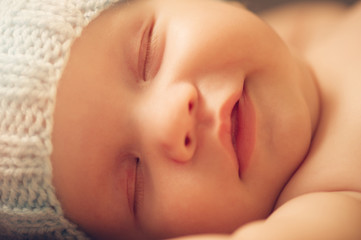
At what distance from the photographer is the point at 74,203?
3.49 ft

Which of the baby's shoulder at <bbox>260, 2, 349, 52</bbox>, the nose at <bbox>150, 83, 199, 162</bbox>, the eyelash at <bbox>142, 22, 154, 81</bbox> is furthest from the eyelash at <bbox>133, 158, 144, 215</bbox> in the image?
the baby's shoulder at <bbox>260, 2, 349, 52</bbox>

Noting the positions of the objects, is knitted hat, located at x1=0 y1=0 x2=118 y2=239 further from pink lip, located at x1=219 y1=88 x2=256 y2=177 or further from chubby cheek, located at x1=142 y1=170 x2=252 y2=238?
pink lip, located at x1=219 y1=88 x2=256 y2=177

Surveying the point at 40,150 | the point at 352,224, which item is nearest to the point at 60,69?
the point at 40,150

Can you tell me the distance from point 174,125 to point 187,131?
0.11 ft

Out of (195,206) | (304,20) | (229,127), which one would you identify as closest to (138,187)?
(195,206)

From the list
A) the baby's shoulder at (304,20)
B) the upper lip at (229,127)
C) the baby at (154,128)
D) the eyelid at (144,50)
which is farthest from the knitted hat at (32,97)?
the baby's shoulder at (304,20)

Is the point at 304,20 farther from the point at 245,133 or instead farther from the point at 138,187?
the point at 138,187

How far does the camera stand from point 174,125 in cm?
99

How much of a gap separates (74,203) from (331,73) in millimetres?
847

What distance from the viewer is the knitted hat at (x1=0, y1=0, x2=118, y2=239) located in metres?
0.98

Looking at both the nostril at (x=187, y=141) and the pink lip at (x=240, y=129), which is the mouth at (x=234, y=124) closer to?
the pink lip at (x=240, y=129)

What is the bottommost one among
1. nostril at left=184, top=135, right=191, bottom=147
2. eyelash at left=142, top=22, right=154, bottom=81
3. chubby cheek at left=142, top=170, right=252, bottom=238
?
chubby cheek at left=142, top=170, right=252, bottom=238

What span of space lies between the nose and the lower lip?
12 cm

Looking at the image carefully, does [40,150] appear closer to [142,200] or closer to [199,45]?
[142,200]
